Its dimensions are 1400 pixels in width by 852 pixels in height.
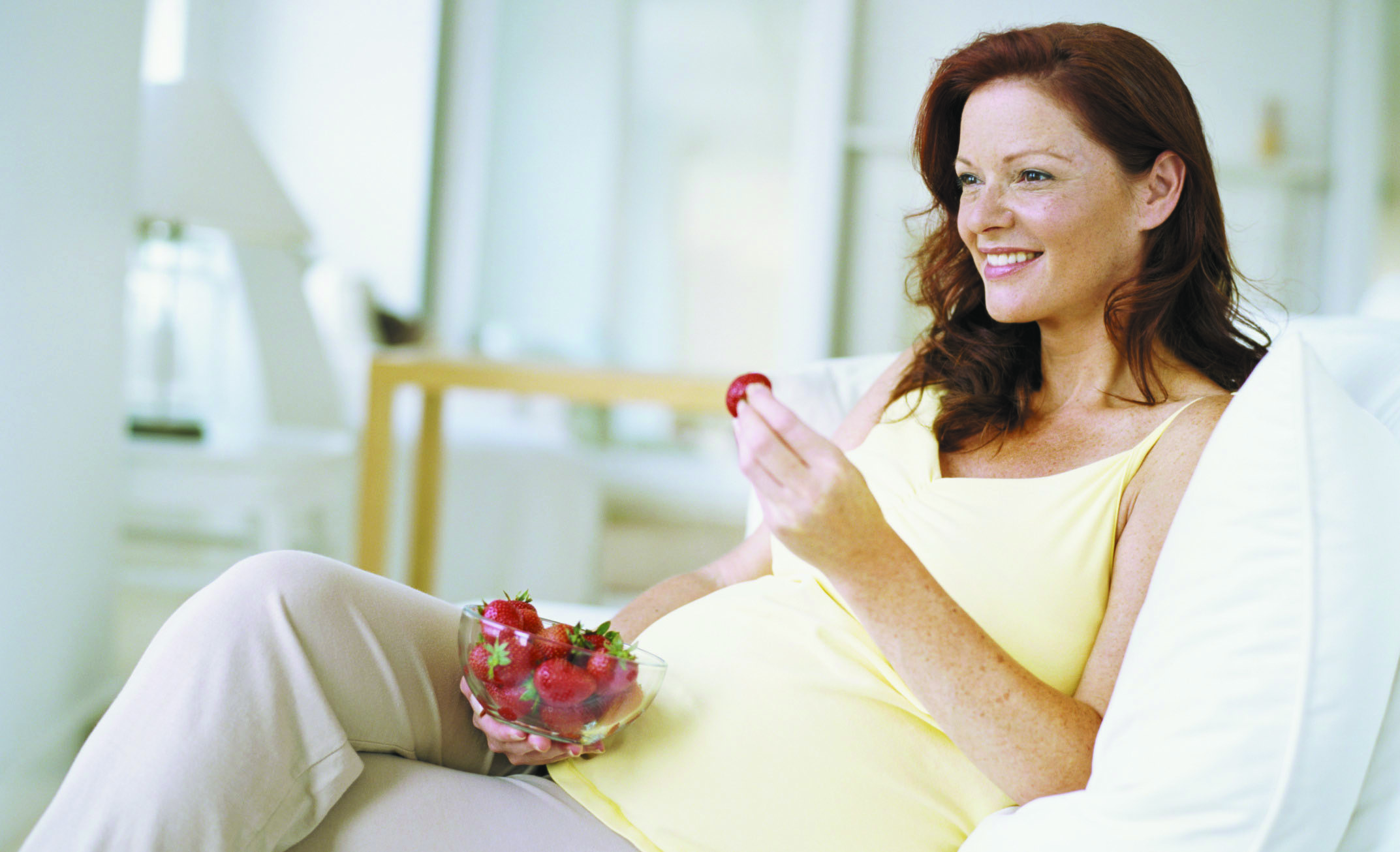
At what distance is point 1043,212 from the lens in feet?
3.61

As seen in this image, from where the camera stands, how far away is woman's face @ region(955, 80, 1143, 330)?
1104 millimetres

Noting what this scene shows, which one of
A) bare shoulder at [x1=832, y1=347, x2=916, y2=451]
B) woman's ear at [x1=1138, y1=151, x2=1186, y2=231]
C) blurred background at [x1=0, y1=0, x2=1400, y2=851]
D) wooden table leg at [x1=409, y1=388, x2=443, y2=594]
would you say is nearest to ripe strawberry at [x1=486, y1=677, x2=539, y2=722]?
bare shoulder at [x1=832, y1=347, x2=916, y2=451]

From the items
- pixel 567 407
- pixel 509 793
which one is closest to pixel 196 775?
pixel 509 793

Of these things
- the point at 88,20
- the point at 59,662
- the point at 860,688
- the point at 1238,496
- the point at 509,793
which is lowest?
the point at 59,662

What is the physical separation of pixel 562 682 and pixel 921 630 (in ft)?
0.98

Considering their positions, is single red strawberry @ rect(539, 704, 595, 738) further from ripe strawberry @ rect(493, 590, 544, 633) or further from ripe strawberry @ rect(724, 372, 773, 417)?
ripe strawberry @ rect(724, 372, 773, 417)

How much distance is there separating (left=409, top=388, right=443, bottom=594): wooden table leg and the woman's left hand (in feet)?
6.79

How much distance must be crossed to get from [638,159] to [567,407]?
1.13m

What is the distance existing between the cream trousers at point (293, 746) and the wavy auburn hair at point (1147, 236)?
2.03 feet

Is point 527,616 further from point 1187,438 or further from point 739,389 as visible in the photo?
point 1187,438

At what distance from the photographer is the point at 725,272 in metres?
4.60

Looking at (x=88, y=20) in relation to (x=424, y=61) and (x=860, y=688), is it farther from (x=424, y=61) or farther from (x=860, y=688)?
(x=424, y=61)

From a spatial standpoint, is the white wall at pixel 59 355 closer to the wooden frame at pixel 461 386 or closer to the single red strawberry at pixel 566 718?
the wooden frame at pixel 461 386

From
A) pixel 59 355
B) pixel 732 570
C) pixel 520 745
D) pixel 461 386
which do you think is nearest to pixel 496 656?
pixel 520 745
